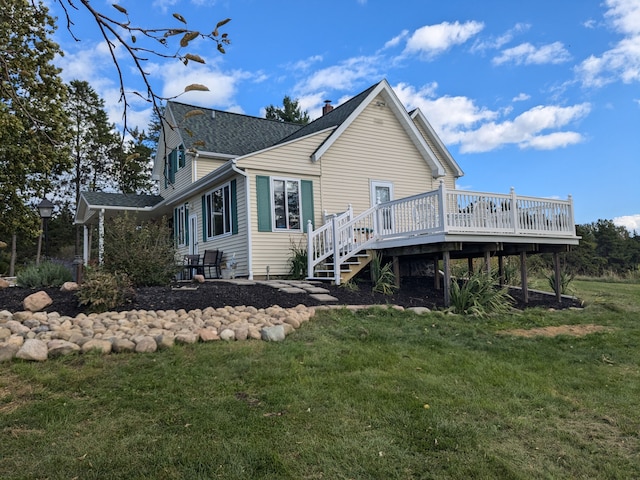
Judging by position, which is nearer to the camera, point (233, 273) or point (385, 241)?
point (385, 241)

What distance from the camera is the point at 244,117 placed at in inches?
677

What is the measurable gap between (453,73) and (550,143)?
8.07 metres

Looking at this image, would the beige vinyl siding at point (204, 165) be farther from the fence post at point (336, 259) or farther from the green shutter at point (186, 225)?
the fence post at point (336, 259)

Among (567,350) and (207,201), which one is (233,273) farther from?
(567,350)

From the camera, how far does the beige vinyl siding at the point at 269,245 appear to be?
11.1m

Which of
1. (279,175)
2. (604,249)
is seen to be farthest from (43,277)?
(604,249)

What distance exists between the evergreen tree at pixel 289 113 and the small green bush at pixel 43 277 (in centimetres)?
2676

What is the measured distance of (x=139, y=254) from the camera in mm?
8414

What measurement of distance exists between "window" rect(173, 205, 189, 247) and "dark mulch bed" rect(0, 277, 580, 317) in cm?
694

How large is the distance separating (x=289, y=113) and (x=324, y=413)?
107ft

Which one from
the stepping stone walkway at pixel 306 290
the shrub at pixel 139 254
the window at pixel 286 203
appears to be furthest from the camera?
the window at pixel 286 203

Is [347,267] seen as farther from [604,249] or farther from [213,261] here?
[604,249]

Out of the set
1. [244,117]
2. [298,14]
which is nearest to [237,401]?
[298,14]

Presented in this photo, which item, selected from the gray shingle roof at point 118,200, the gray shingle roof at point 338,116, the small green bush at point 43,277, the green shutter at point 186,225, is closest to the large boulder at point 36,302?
the small green bush at point 43,277
